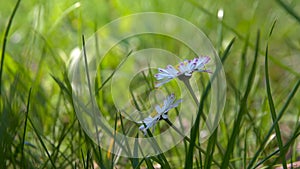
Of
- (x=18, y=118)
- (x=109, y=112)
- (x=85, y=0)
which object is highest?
(x=85, y=0)

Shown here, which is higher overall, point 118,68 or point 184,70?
point 118,68

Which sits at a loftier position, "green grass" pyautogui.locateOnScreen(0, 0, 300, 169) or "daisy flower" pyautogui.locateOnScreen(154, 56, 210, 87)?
"green grass" pyautogui.locateOnScreen(0, 0, 300, 169)

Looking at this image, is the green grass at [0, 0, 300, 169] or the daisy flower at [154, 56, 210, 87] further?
the green grass at [0, 0, 300, 169]

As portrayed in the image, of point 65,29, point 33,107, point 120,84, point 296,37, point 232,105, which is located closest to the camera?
point 33,107

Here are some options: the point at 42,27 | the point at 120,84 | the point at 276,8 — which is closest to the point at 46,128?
the point at 120,84

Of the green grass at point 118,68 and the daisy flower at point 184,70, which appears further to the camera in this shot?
the green grass at point 118,68

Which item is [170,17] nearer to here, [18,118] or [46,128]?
[46,128]

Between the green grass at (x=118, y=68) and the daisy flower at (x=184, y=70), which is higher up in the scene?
the green grass at (x=118, y=68)

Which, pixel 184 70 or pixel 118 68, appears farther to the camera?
pixel 118 68
